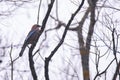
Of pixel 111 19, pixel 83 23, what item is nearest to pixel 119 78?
pixel 111 19

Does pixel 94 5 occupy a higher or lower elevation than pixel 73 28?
higher

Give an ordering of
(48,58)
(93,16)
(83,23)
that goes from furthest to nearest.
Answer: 1. (83,23)
2. (93,16)
3. (48,58)

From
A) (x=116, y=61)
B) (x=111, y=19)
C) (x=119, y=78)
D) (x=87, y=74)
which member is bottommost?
(x=87, y=74)

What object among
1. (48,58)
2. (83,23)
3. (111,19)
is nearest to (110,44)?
(111,19)

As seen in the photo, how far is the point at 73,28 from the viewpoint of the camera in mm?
8438

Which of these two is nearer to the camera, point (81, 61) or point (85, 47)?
point (85, 47)

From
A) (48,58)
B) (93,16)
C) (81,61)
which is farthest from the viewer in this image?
(81,61)

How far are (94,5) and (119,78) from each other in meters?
1.96

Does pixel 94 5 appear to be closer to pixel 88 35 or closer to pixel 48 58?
pixel 88 35

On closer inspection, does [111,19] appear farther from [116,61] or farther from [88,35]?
[116,61]

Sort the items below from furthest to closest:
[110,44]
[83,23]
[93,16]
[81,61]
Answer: [81,61], [83,23], [93,16], [110,44]

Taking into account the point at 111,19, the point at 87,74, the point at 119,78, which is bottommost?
the point at 87,74

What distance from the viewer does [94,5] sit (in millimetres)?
7328

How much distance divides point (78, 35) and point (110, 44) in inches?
62.6
